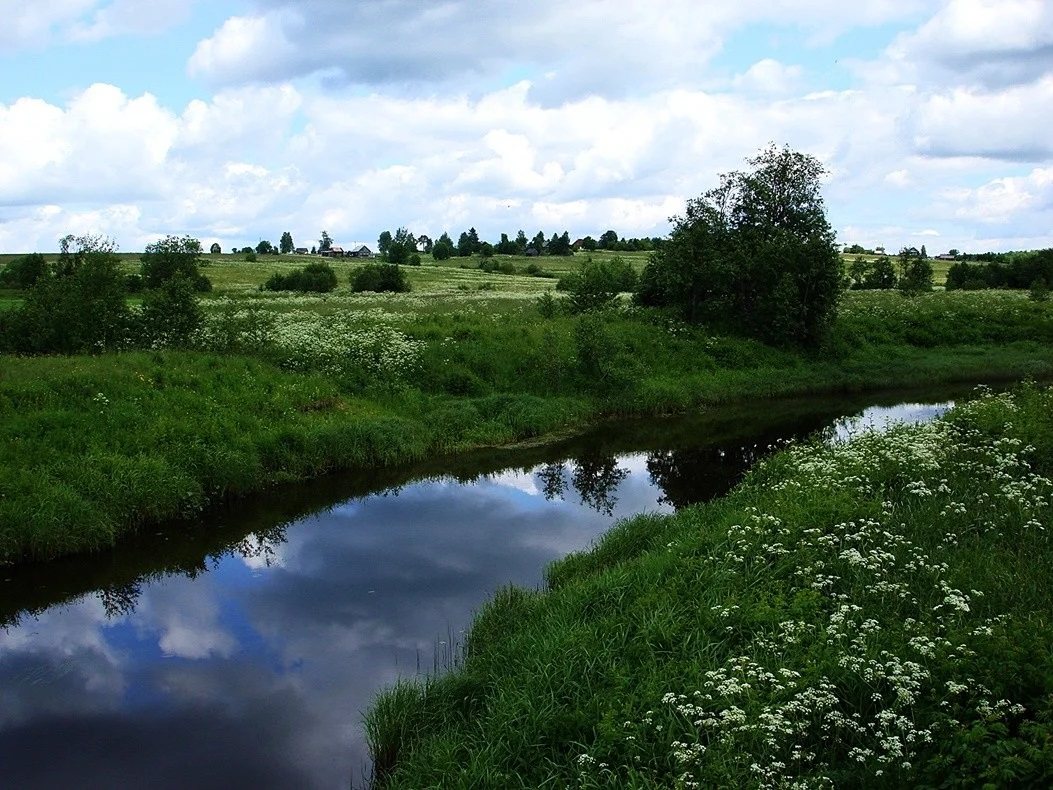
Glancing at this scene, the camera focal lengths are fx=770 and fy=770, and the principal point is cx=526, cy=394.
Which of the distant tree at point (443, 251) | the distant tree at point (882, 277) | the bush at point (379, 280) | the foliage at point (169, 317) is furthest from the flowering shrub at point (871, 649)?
the distant tree at point (443, 251)

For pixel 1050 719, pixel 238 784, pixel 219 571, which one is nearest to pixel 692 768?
pixel 1050 719

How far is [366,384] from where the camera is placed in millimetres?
27766

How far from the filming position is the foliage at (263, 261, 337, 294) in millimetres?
68000

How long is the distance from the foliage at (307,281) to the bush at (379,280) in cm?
252

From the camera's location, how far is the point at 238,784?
30.0 ft

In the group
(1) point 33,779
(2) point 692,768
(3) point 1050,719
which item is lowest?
(1) point 33,779

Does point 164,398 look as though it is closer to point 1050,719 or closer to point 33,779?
point 33,779

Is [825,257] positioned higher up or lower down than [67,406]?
higher up

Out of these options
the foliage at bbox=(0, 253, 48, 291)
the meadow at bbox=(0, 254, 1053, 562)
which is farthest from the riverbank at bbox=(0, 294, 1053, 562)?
the foliage at bbox=(0, 253, 48, 291)

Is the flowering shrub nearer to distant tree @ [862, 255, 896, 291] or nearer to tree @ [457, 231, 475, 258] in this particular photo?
distant tree @ [862, 255, 896, 291]

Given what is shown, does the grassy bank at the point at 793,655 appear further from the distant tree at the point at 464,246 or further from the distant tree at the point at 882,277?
the distant tree at the point at 464,246

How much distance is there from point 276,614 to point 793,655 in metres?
9.31

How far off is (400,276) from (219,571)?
54.6 meters

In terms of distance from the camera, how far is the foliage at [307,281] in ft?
223
